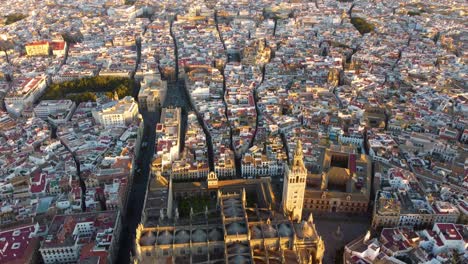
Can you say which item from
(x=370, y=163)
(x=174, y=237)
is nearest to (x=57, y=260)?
(x=174, y=237)

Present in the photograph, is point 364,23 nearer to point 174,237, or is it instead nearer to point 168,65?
point 168,65

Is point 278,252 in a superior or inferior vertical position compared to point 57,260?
superior

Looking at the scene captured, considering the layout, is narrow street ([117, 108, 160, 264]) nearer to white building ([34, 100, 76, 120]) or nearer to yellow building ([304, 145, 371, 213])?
white building ([34, 100, 76, 120])

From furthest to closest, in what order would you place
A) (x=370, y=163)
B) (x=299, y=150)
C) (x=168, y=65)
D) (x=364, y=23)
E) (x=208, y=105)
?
1. (x=364, y=23)
2. (x=168, y=65)
3. (x=208, y=105)
4. (x=370, y=163)
5. (x=299, y=150)

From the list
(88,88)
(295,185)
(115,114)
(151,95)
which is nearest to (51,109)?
(88,88)

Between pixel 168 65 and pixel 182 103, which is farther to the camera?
pixel 168 65

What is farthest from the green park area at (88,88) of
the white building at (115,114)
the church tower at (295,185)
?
the church tower at (295,185)

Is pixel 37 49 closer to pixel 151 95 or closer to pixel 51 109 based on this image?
pixel 51 109
